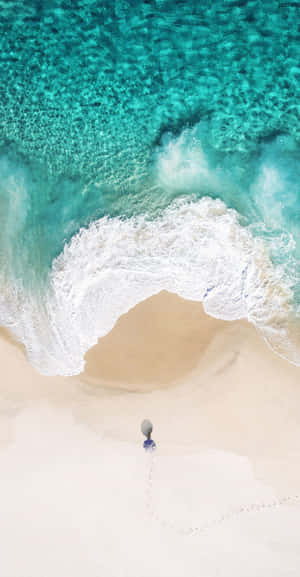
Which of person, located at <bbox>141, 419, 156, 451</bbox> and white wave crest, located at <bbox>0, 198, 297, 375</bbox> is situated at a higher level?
white wave crest, located at <bbox>0, 198, 297, 375</bbox>

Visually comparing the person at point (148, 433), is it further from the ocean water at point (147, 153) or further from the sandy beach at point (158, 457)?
the ocean water at point (147, 153)

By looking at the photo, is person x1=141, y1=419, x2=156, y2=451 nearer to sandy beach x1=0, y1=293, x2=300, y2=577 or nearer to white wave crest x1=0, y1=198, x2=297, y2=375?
sandy beach x1=0, y1=293, x2=300, y2=577

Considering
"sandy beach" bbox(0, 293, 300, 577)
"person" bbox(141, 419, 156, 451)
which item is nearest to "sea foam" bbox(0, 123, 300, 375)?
"sandy beach" bbox(0, 293, 300, 577)

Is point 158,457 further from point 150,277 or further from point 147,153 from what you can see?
point 147,153

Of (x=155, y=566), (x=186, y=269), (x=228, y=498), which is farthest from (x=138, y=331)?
(x=155, y=566)

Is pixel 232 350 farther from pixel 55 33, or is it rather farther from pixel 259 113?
pixel 55 33

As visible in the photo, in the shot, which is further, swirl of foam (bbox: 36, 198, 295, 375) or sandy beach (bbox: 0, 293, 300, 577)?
sandy beach (bbox: 0, 293, 300, 577)
